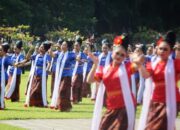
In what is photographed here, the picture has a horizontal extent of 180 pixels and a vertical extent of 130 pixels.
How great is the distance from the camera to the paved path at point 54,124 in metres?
14.7

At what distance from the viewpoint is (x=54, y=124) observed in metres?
15.4

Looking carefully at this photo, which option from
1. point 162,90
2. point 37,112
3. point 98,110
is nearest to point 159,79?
point 162,90

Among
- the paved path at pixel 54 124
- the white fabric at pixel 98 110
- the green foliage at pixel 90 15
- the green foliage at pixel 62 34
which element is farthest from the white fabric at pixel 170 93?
the green foliage at pixel 90 15

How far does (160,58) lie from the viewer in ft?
34.2

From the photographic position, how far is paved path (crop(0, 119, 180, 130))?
14727 mm

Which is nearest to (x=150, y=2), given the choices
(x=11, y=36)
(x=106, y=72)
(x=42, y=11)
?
(x=42, y=11)

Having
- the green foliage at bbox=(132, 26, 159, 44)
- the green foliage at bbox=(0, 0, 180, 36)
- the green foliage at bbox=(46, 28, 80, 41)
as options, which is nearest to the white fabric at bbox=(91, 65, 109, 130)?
the green foliage at bbox=(46, 28, 80, 41)

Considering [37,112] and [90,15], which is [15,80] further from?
[90,15]

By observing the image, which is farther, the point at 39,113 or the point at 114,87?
the point at 39,113

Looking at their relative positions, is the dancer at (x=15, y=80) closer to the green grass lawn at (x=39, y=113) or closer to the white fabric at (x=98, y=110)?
the green grass lawn at (x=39, y=113)

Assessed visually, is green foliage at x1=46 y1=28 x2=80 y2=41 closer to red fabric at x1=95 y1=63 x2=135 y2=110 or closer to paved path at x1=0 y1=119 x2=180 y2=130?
paved path at x1=0 y1=119 x2=180 y2=130

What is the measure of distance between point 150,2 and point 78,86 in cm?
4758

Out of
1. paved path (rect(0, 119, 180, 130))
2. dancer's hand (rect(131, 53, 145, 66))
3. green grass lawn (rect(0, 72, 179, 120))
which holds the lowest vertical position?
paved path (rect(0, 119, 180, 130))

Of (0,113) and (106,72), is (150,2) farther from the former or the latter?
(106,72)
